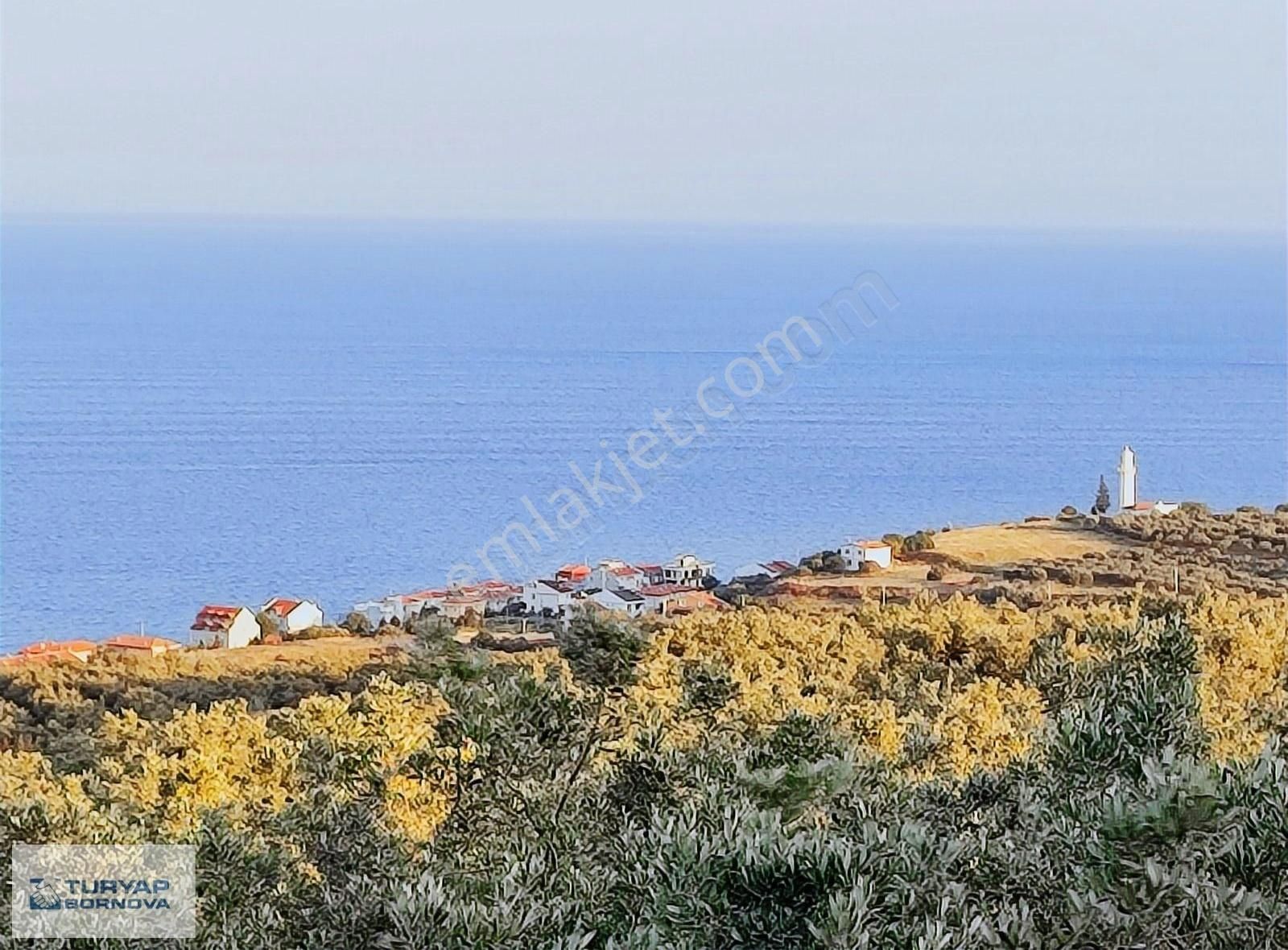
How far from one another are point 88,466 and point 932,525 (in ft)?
62.6

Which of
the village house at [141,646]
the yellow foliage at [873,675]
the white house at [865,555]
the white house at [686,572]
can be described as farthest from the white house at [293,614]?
the white house at [865,555]

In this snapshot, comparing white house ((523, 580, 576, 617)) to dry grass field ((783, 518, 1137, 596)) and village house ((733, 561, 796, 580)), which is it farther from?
village house ((733, 561, 796, 580))

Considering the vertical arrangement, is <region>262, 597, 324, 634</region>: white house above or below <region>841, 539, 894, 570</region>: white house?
below

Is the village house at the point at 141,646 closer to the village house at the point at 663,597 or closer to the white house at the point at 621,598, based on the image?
the white house at the point at 621,598

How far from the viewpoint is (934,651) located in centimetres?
1101

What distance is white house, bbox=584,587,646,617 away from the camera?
15.6 metres

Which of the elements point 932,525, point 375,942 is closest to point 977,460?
point 932,525

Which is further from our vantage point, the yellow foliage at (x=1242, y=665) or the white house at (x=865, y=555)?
the white house at (x=865, y=555)

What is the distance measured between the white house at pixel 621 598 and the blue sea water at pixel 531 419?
4.61 metres

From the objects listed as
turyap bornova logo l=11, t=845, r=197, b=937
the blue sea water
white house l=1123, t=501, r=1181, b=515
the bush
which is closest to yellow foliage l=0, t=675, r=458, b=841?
turyap bornova logo l=11, t=845, r=197, b=937

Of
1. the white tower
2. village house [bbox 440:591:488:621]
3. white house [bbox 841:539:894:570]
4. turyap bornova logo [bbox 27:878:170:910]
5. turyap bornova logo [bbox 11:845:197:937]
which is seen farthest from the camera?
the white tower

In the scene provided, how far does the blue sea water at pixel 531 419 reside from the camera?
27.2 metres

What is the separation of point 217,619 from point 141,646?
2236mm

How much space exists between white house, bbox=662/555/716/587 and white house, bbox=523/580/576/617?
5.64 ft
